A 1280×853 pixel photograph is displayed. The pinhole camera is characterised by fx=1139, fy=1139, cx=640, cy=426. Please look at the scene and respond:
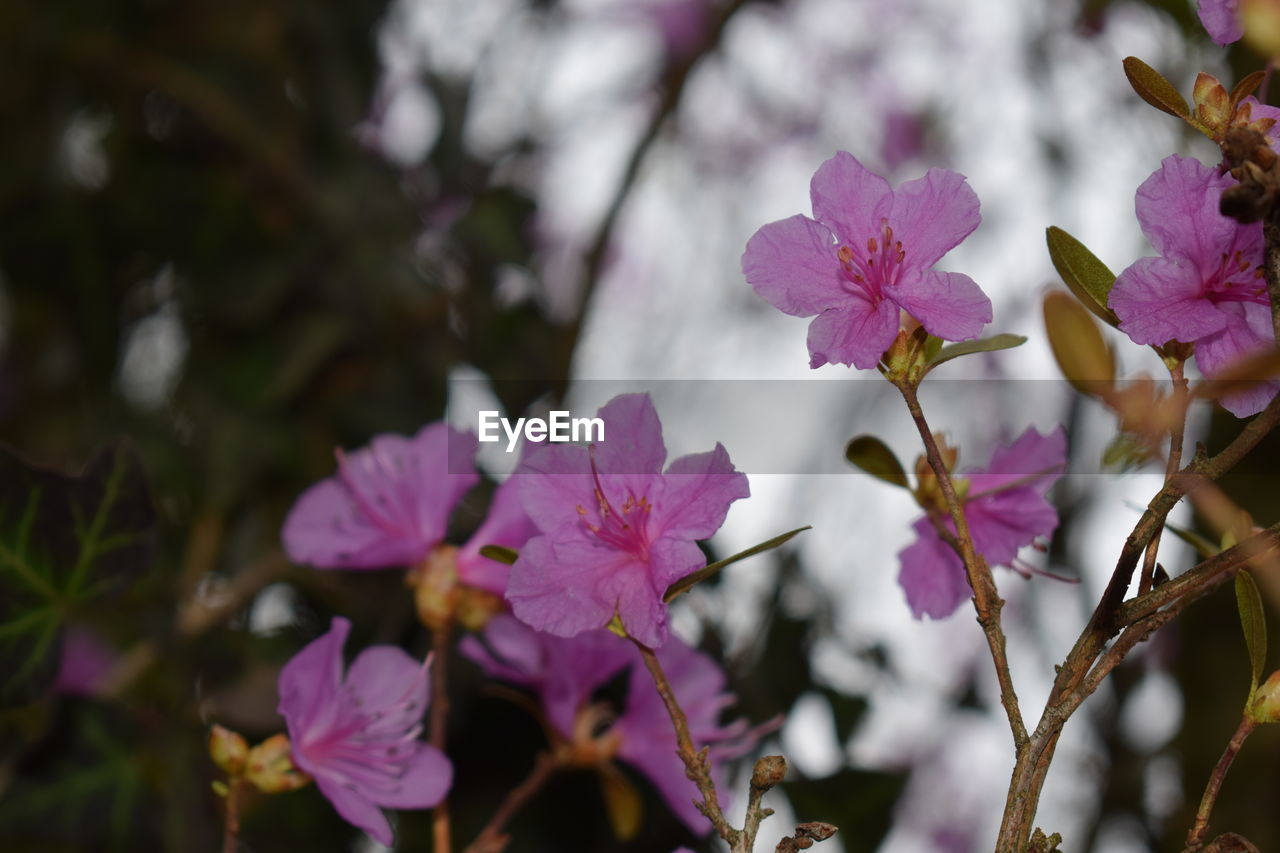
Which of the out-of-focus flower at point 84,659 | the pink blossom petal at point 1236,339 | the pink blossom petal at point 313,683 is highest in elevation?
the out-of-focus flower at point 84,659

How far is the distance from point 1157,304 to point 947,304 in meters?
0.08

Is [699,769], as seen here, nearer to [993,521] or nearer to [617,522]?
[617,522]

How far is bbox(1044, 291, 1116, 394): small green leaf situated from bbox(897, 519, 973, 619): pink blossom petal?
0.40 ft

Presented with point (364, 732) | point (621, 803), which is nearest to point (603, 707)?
point (621, 803)

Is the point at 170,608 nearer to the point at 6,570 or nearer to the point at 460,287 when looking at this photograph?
the point at 6,570

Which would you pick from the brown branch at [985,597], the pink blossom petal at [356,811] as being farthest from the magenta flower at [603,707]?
the brown branch at [985,597]

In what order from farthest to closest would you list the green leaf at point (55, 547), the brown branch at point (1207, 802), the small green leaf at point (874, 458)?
the green leaf at point (55, 547) < the small green leaf at point (874, 458) < the brown branch at point (1207, 802)

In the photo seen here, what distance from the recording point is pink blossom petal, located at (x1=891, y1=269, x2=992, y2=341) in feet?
1.38

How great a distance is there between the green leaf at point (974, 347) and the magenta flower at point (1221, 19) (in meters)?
0.13

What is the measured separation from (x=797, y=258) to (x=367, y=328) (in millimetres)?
817

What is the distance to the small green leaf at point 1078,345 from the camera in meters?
0.45

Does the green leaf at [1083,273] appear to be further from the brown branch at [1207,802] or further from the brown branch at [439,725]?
the brown branch at [439,725]

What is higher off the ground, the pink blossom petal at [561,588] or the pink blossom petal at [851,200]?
the pink blossom petal at [851,200]

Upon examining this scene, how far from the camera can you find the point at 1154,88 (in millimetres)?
423
